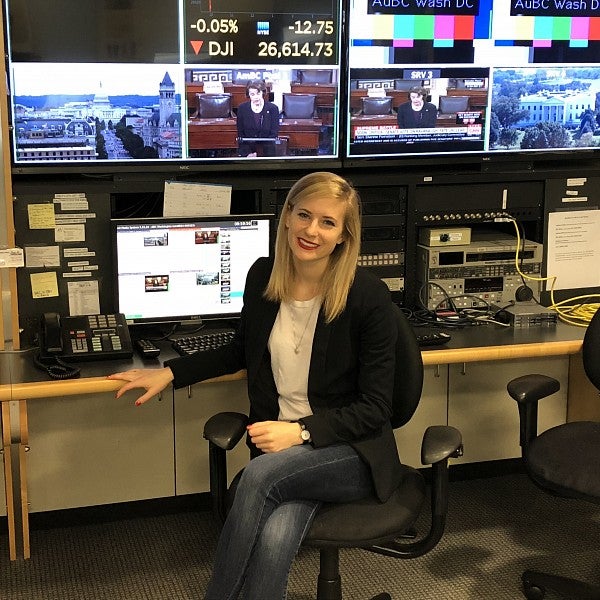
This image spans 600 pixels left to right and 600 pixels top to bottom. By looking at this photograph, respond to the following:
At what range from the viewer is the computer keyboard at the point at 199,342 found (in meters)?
2.68

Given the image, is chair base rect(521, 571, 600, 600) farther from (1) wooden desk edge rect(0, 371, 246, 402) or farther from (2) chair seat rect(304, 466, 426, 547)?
(1) wooden desk edge rect(0, 371, 246, 402)

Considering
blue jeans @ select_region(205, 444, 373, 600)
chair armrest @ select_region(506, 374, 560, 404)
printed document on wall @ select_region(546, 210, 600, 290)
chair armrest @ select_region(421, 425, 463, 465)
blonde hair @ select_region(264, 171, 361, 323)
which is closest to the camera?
blue jeans @ select_region(205, 444, 373, 600)

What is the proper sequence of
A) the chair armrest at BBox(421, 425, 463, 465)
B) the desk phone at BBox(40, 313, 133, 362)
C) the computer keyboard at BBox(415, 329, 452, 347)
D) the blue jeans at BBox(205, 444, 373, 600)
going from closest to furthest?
the blue jeans at BBox(205, 444, 373, 600) → the chair armrest at BBox(421, 425, 463, 465) → the desk phone at BBox(40, 313, 133, 362) → the computer keyboard at BBox(415, 329, 452, 347)

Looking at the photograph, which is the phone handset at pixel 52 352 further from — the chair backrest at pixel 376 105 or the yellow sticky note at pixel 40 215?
the chair backrest at pixel 376 105

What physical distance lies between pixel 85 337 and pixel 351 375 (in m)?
0.84

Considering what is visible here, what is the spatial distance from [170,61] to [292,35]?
1.25 feet

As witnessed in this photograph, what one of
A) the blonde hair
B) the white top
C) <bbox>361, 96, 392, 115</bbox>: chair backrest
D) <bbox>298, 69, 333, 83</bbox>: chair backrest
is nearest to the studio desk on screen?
the white top

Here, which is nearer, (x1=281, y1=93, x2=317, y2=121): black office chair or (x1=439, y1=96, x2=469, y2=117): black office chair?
(x1=281, y1=93, x2=317, y2=121): black office chair

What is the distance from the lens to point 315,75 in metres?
2.90

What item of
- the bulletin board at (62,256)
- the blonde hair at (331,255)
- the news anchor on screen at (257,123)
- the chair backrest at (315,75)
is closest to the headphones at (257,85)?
the news anchor on screen at (257,123)

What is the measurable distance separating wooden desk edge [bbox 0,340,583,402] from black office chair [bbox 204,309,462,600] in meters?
0.29

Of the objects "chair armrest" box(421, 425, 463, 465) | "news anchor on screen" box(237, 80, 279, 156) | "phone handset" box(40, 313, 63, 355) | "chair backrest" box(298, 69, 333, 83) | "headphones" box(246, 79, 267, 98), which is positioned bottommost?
"chair armrest" box(421, 425, 463, 465)

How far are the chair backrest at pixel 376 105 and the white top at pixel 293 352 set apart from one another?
89 cm

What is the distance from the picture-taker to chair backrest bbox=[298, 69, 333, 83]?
2.89 meters
